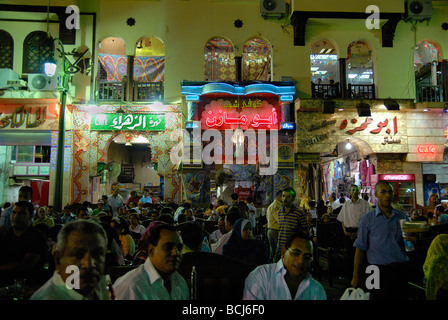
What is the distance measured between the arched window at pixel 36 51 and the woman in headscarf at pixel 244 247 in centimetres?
1531

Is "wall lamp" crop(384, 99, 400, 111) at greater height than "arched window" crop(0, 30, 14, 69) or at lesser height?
lesser

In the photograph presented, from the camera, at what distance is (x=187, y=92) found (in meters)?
15.7

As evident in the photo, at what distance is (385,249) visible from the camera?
4539mm

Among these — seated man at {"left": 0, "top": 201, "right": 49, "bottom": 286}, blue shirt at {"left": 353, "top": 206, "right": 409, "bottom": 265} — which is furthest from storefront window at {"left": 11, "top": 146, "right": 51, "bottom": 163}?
blue shirt at {"left": 353, "top": 206, "right": 409, "bottom": 265}

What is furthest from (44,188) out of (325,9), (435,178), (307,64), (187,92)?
(435,178)

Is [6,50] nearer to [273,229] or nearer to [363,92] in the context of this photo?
[273,229]

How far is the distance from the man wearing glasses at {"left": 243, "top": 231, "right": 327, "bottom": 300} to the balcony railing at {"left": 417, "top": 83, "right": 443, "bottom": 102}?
16517mm

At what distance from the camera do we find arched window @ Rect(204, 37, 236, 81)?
18.1 m

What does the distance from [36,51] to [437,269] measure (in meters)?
18.3

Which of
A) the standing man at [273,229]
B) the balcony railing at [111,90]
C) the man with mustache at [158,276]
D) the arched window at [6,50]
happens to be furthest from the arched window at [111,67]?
the man with mustache at [158,276]

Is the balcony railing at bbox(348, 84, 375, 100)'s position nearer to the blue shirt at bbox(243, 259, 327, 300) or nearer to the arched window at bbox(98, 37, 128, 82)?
the arched window at bbox(98, 37, 128, 82)

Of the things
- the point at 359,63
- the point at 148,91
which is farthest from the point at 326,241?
the point at 359,63

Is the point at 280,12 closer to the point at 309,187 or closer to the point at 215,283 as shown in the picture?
the point at 309,187

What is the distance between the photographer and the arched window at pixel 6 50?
16.9 meters
